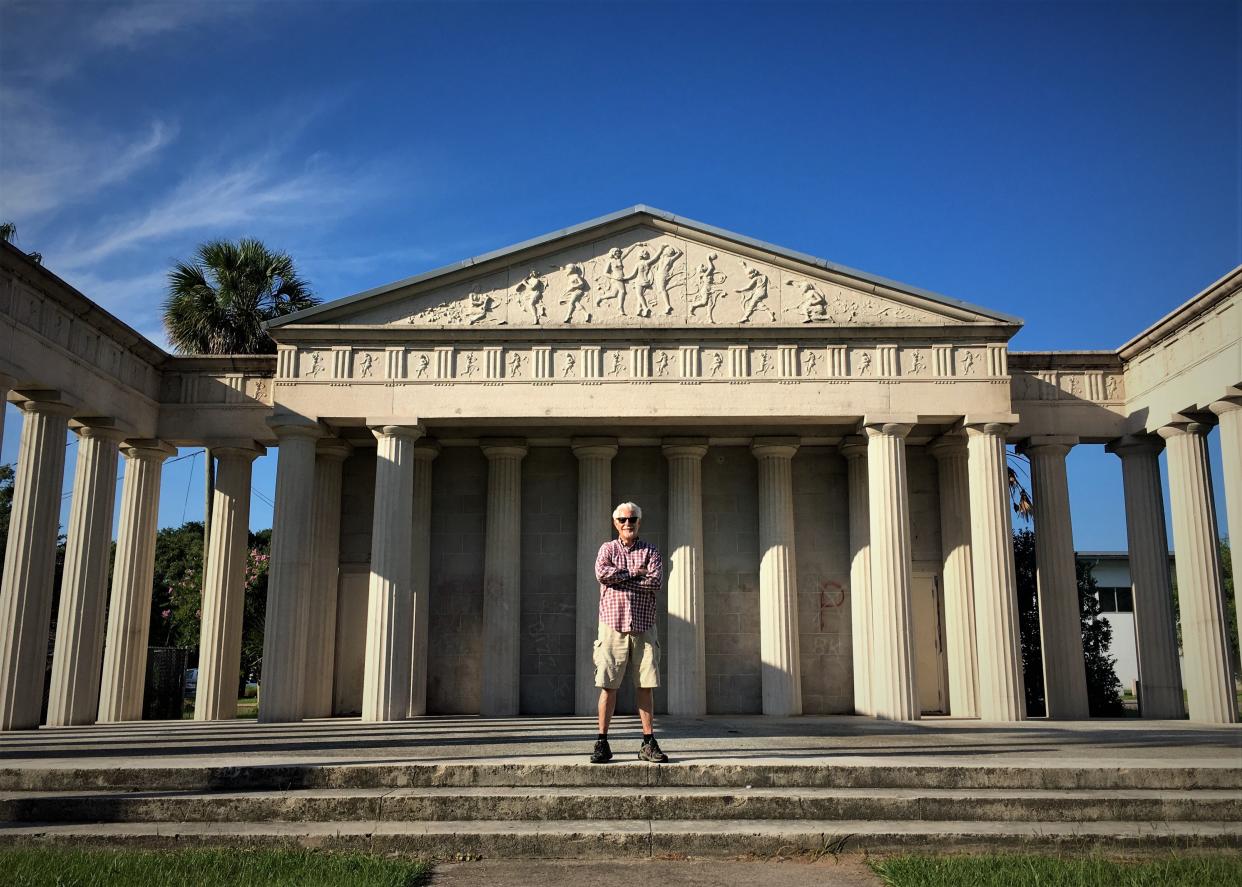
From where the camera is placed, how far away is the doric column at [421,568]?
79.0 ft

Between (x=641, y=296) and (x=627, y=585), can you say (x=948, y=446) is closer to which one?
(x=641, y=296)

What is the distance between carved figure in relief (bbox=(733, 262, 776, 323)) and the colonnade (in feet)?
11.6

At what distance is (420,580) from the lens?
80.7 feet

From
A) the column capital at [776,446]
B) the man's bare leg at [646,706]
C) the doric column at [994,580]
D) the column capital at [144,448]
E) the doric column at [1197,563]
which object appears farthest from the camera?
the column capital at [776,446]

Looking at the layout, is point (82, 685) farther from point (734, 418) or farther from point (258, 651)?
point (258, 651)

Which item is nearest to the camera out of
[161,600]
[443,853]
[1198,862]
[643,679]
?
[1198,862]

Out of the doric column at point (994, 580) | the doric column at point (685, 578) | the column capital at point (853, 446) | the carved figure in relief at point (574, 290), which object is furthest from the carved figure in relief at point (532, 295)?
the doric column at point (994, 580)

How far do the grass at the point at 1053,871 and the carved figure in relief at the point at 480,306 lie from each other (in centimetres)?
1676

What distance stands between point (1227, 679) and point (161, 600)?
160 feet

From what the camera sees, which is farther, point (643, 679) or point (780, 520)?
point (780, 520)

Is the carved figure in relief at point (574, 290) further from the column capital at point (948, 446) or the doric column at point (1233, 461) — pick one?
the doric column at point (1233, 461)

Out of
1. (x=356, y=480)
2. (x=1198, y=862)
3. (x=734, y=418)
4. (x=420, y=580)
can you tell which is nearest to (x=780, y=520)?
(x=734, y=418)

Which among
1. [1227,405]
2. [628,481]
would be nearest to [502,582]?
[628,481]

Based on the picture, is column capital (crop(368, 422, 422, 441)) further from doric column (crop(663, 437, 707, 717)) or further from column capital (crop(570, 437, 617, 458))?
doric column (crop(663, 437, 707, 717))
